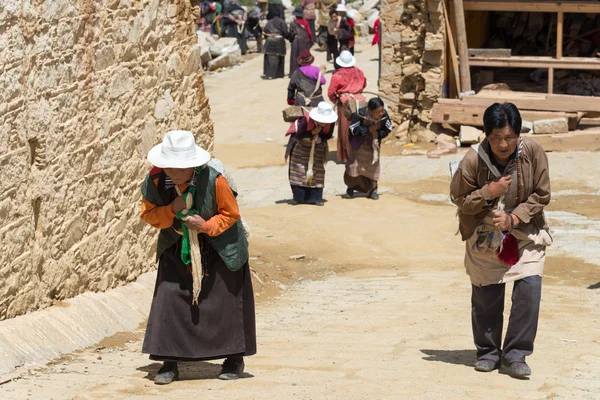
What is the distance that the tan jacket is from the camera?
18.8ft

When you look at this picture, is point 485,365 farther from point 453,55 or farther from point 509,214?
point 453,55

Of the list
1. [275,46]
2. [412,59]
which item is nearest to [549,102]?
[412,59]

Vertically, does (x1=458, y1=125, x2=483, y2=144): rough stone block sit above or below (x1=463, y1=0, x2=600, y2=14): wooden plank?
below

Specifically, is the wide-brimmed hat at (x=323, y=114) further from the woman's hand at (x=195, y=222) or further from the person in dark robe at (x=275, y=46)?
the person in dark robe at (x=275, y=46)

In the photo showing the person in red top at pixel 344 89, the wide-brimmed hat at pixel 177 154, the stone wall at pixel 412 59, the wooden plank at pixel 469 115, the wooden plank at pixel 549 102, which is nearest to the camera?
the wide-brimmed hat at pixel 177 154

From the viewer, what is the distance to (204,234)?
227 inches

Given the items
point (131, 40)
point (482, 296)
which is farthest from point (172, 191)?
point (131, 40)

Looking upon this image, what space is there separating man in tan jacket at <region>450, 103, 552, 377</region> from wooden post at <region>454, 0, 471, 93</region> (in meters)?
11.7

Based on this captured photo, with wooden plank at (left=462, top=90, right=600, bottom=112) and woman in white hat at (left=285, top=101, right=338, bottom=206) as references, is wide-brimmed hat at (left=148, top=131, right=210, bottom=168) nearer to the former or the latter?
woman in white hat at (left=285, top=101, right=338, bottom=206)

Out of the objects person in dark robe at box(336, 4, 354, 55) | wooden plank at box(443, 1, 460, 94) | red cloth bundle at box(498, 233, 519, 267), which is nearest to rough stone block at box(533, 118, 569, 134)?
wooden plank at box(443, 1, 460, 94)

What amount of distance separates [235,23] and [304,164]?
15.0m

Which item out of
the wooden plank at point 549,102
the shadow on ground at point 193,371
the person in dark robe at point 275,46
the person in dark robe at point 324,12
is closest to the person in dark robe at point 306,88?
the wooden plank at point 549,102

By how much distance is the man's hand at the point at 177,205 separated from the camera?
18.6 feet

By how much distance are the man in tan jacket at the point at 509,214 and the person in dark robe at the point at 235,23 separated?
2222cm
